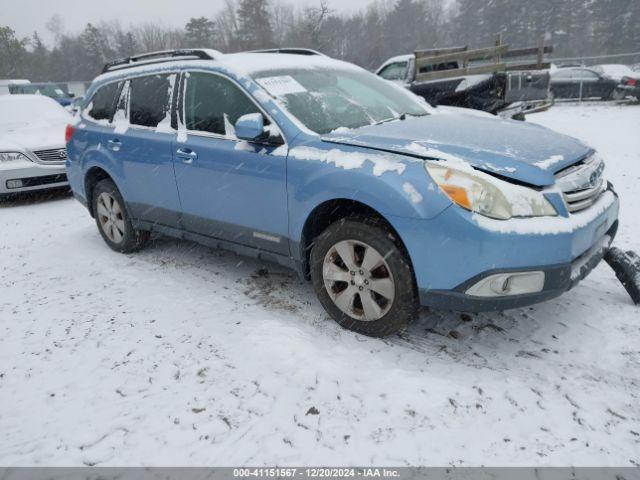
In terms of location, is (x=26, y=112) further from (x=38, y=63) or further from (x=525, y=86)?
(x=38, y=63)

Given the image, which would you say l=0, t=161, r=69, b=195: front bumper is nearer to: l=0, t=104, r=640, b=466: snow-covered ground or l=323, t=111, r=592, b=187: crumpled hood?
l=0, t=104, r=640, b=466: snow-covered ground

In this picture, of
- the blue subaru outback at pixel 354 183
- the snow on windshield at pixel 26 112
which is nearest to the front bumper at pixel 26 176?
the snow on windshield at pixel 26 112

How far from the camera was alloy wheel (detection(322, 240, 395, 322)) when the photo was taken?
3027 millimetres

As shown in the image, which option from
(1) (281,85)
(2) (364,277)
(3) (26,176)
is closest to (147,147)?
(1) (281,85)

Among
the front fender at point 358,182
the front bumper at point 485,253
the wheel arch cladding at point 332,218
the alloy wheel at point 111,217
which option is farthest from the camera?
the alloy wheel at point 111,217

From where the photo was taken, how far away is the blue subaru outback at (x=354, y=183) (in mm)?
2648

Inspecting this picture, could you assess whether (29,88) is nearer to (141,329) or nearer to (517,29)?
(141,329)

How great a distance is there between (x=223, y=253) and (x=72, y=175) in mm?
1983

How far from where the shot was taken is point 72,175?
17.6 feet

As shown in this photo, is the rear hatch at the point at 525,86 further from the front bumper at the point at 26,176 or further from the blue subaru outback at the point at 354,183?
the front bumper at the point at 26,176

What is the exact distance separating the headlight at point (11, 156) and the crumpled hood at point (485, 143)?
254 inches

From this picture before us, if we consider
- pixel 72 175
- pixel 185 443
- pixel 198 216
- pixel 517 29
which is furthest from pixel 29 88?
pixel 517 29

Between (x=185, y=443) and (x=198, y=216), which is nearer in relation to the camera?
(x=185, y=443)

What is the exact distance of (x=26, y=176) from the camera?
7.51 metres
